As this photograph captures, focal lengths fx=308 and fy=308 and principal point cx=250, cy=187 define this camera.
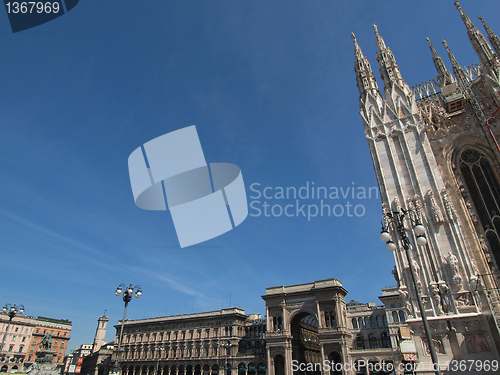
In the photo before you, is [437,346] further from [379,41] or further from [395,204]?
Answer: [379,41]

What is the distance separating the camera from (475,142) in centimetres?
2417

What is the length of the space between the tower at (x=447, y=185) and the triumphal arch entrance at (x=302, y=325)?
1450 inches

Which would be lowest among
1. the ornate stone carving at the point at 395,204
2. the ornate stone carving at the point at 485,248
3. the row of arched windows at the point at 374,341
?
the row of arched windows at the point at 374,341

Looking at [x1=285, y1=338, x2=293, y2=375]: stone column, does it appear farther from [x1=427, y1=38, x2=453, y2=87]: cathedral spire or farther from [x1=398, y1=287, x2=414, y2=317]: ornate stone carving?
[x1=427, y1=38, x2=453, y2=87]: cathedral spire

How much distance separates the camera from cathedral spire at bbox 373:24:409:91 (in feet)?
89.8

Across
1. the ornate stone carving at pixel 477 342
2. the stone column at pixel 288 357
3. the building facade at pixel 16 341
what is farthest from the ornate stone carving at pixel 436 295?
the building facade at pixel 16 341

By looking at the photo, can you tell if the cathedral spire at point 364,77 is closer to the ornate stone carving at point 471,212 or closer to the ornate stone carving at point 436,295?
the ornate stone carving at point 471,212

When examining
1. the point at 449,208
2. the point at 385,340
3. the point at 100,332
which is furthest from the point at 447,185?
the point at 100,332

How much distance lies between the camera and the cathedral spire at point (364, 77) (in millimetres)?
28484

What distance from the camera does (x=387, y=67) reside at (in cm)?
2806

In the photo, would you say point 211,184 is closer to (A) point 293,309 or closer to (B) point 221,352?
(A) point 293,309

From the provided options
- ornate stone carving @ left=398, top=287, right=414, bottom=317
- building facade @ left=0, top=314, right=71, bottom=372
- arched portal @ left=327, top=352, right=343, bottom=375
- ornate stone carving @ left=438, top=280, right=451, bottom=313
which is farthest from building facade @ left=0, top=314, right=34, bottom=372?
ornate stone carving @ left=438, top=280, right=451, bottom=313

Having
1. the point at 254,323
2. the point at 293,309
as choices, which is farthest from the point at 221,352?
the point at 293,309

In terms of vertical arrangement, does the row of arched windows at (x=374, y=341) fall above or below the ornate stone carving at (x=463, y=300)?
above
